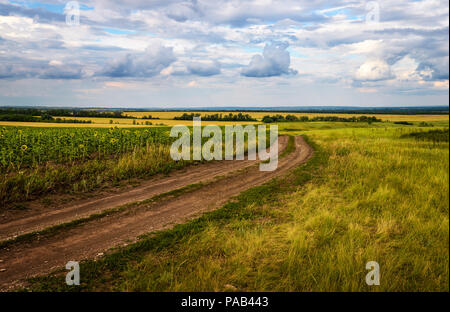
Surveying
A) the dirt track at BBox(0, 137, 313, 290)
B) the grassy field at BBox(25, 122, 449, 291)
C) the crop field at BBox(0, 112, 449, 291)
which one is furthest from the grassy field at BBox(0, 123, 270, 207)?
the grassy field at BBox(25, 122, 449, 291)

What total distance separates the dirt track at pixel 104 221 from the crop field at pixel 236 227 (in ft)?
0.14

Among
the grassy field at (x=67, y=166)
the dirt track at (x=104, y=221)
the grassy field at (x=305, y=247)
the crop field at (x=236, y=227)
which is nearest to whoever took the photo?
the grassy field at (x=305, y=247)

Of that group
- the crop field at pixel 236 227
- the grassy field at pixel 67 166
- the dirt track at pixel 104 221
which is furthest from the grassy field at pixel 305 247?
the grassy field at pixel 67 166

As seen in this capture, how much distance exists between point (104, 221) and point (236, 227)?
13.4 ft

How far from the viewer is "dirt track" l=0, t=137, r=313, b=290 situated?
5832 millimetres

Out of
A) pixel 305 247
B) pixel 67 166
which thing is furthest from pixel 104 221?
pixel 67 166

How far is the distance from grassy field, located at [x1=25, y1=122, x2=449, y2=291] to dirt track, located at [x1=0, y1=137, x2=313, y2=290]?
2.06ft

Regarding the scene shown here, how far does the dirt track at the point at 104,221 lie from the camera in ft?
19.1

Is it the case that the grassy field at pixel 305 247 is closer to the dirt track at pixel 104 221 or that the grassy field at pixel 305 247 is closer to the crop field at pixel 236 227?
the crop field at pixel 236 227

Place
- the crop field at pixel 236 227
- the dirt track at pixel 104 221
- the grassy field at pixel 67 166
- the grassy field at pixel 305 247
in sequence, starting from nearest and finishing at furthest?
the grassy field at pixel 305 247 → the crop field at pixel 236 227 → the dirt track at pixel 104 221 → the grassy field at pixel 67 166

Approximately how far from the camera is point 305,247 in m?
5.87
